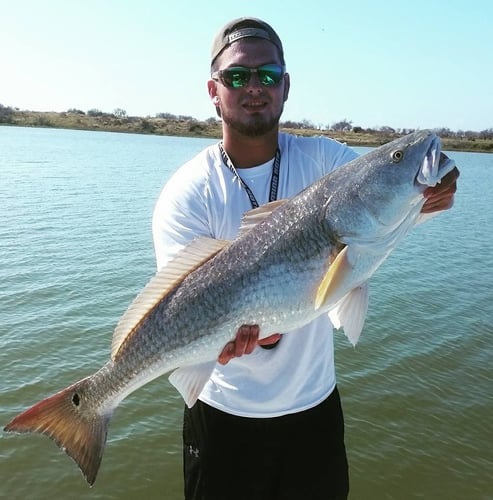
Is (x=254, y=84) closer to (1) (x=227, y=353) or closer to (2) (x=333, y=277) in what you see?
(2) (x=333, y=277)

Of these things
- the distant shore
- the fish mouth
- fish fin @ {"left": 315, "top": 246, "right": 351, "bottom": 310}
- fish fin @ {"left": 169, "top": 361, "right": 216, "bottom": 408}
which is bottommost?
the distant shore

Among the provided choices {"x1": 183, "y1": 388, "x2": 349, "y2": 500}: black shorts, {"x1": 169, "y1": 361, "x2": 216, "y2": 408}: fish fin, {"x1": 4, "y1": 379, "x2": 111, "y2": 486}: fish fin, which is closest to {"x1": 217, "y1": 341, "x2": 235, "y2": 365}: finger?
{"x1": 169, "y1": 361, "x2": 216, "y2": 408}: fish fin

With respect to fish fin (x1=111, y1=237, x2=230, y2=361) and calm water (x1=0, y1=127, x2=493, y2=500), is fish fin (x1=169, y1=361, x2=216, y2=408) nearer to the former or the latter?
fish fin (x1=111, y1=237, x2=230, y2=361)

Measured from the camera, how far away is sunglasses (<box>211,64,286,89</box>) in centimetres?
359

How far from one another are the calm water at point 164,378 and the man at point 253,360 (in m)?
3.41

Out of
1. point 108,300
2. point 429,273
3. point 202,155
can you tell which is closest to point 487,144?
point 429,273

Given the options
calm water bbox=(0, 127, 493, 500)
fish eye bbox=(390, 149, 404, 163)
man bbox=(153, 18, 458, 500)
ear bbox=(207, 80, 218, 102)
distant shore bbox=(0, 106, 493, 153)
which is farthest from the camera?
distant shore bbox=(0, 106, 493, 153)

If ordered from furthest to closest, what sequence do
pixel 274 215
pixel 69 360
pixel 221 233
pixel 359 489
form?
pixel 69 360
pixel 359 489
pixel 221 233
pixel 274 215

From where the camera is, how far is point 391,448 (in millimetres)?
7359

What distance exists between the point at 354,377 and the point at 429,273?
21.8 ft

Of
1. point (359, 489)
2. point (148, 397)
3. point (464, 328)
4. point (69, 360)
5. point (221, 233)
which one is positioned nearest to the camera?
point (221, 233)

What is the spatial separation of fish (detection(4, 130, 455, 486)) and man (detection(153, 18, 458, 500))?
0.27m

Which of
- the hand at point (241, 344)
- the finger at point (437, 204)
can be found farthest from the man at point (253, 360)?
the finger at point (437, 204)

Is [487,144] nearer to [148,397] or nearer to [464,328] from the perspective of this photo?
[464,328]
